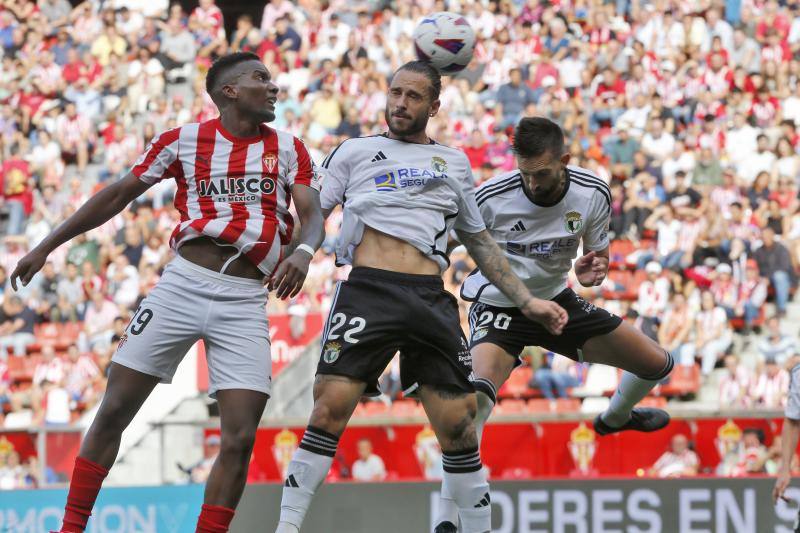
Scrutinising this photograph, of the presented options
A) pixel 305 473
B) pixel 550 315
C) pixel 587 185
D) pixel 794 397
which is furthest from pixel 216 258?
pixel 794 397

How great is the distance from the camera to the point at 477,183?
1823 centimetres

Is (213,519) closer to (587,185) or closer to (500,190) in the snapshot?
(500,190)

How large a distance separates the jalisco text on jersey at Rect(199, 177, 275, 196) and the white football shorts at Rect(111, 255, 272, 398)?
1.28ft

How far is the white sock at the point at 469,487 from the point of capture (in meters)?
7.24

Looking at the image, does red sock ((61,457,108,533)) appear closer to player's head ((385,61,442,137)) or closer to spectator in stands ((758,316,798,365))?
player's head ((385,61,442,137))

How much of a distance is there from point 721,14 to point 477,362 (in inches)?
540

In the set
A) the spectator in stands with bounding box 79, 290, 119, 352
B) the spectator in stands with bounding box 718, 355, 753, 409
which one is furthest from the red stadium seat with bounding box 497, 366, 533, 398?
the spectator in stands with bounding box 79, 290, 119, 352

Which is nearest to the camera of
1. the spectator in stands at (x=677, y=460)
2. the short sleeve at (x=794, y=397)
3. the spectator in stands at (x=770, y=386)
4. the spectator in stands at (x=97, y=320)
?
the short sleeve at (x=794, y=397)

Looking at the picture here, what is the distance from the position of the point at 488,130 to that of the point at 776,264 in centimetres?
486

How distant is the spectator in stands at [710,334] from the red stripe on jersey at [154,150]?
32.9ft

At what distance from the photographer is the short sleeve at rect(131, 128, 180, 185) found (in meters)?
7.18

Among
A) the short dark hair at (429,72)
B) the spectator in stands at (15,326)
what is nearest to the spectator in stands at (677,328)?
the spectator in stands at (15,326)

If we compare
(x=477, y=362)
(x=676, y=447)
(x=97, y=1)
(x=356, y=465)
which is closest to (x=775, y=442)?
(x=676, y=447)

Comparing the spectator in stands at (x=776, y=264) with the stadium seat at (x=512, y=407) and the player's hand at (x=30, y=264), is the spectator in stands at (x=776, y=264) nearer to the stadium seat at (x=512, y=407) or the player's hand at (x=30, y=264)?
the stadium seat at (x=512, y=407)
